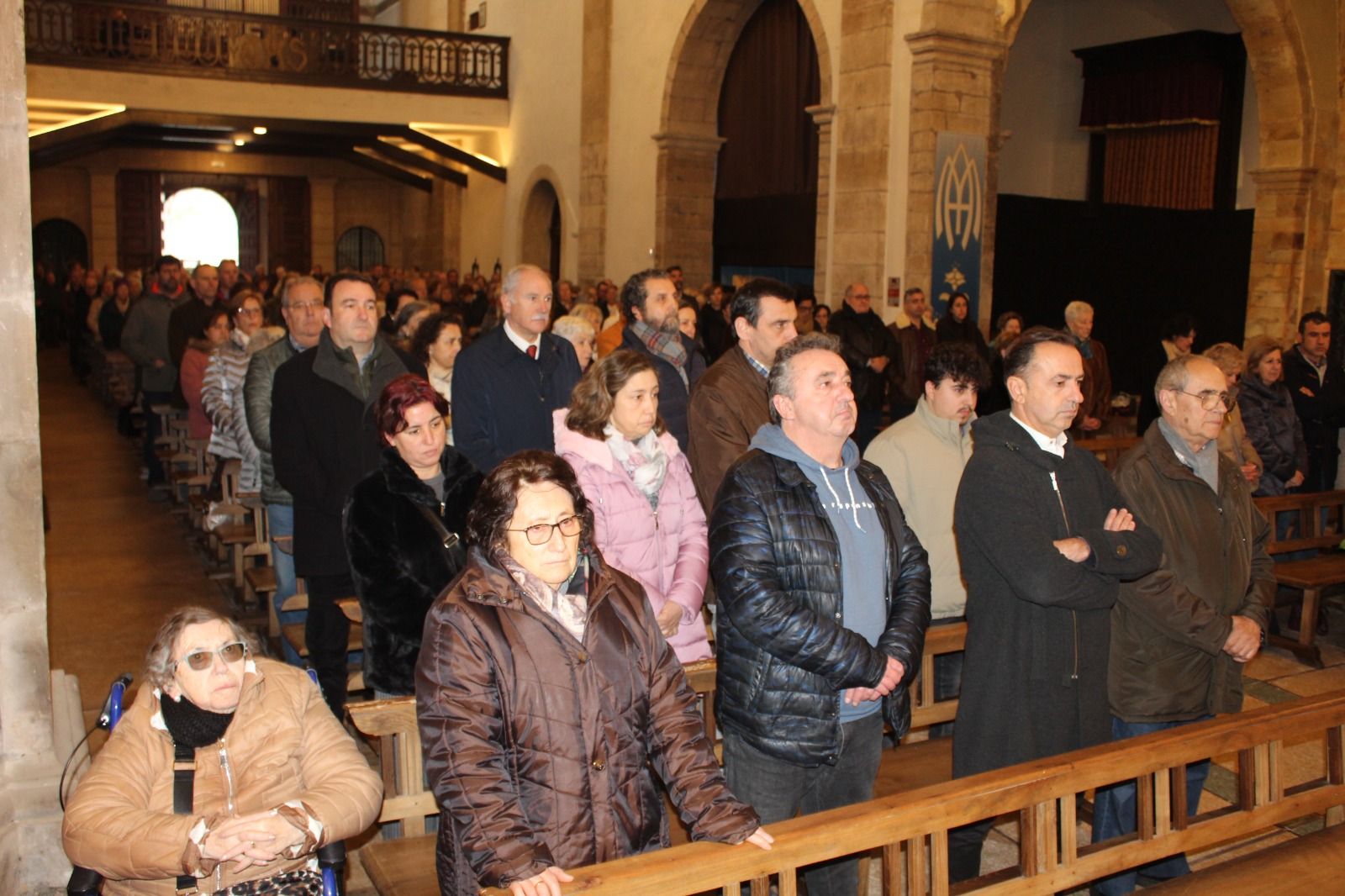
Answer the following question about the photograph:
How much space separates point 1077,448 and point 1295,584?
10.0 feet

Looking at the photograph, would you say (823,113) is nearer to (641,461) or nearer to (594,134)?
(594,134)

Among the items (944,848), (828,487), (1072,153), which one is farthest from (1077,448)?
(1072,153)

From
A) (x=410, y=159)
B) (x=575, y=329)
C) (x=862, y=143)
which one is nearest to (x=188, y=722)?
(x=575, y=329)

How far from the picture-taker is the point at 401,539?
3.17 m

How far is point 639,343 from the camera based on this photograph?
4.72m

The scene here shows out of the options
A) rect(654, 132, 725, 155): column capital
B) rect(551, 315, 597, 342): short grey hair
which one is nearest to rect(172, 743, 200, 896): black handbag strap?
rect(551, 315, 597, 342): short grey hair

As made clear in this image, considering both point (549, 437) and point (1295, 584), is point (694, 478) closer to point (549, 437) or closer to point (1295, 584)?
point (549, 437)

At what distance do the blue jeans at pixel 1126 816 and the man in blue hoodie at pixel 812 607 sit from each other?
2.55 feet

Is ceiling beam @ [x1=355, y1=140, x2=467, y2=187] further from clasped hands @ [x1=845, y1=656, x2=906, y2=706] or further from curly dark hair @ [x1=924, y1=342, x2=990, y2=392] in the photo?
clasped hands @ [x1=845, y1=656, x2=906, y2=706]

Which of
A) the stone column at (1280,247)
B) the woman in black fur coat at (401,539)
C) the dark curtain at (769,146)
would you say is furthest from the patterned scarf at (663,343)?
the stone column at (1280,247)

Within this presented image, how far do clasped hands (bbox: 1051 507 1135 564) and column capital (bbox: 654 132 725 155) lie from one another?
11.9 meters

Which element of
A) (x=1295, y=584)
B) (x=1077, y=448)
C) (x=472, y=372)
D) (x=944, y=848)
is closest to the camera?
(x=944, y=848)

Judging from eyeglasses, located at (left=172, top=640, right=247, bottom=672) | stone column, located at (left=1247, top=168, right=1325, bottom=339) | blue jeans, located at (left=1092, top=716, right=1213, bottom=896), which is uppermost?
stone column, located at (left=1247, top=168, right=1325, bottom=339)

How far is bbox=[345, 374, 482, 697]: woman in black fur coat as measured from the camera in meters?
3.17
